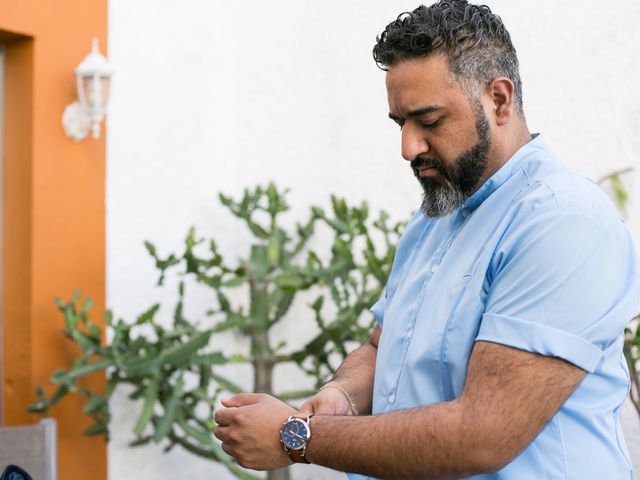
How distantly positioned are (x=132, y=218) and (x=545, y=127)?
196 centimetres

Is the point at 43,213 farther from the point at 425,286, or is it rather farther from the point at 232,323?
the point at 425,286

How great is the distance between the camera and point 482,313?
1.70 metres

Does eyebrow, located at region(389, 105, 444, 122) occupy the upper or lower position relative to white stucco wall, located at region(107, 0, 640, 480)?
lower

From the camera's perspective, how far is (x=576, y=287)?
1583 millimetres

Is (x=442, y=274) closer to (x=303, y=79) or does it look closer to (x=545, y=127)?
(x=545, y=127)

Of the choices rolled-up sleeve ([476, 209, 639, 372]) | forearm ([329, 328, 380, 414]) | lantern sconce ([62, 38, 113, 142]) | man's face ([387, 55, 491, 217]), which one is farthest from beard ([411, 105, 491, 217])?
lantern sconce ([62, 38, 113, 142])

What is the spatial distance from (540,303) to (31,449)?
1801 mm

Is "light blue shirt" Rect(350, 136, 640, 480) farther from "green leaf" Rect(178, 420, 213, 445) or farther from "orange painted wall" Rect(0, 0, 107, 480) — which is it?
"orange painted wall" Rect(0, 0, 107, 480)

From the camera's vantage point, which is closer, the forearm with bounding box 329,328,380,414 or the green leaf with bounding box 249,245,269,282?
the forearm with bounding box 329,328,380,414

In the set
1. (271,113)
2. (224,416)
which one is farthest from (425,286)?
(271,113)

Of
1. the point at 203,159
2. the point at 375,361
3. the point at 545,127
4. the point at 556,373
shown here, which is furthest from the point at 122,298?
the point at 556,373

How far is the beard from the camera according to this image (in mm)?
1825

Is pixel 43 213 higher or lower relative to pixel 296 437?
higher

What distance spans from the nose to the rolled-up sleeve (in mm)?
284
